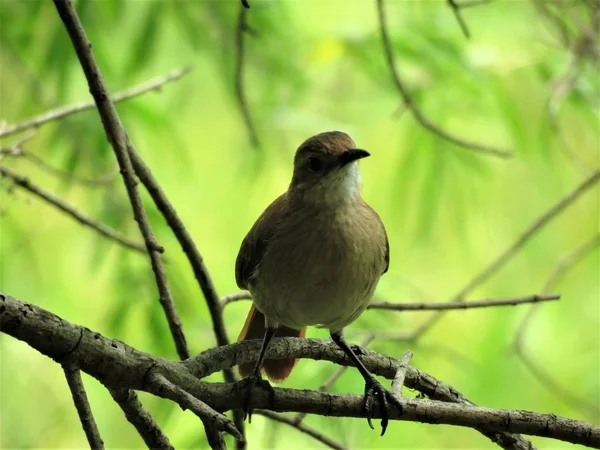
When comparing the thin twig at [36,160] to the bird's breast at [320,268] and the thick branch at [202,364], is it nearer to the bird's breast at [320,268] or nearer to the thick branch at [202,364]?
the bird's breast at [320,268]

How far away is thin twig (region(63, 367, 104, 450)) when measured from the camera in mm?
1903

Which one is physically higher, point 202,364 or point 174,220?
point 174,220

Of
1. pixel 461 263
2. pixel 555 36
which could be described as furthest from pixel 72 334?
pixel 461 263

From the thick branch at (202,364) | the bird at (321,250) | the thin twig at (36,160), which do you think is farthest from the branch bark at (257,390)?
the thin twig at (36,160)

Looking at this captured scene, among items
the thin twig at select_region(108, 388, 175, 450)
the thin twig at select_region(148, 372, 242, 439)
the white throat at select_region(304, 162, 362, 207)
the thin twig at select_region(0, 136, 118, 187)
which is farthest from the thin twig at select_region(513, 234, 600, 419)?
the thin twig at select_region(148, 372, 242, 439)

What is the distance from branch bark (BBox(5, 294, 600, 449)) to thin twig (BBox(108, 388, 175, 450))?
0.25 feet

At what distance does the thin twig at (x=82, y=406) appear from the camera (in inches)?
74.9

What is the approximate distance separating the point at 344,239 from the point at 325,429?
142 centimetres

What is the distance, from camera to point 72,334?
1924mm

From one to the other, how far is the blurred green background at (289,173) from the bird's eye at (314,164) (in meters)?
1.02

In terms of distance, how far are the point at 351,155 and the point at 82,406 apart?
140 cm

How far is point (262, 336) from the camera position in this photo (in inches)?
139

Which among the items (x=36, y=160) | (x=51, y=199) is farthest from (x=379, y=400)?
(x=36, y=160)

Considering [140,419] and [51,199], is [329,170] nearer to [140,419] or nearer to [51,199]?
[51,199]
